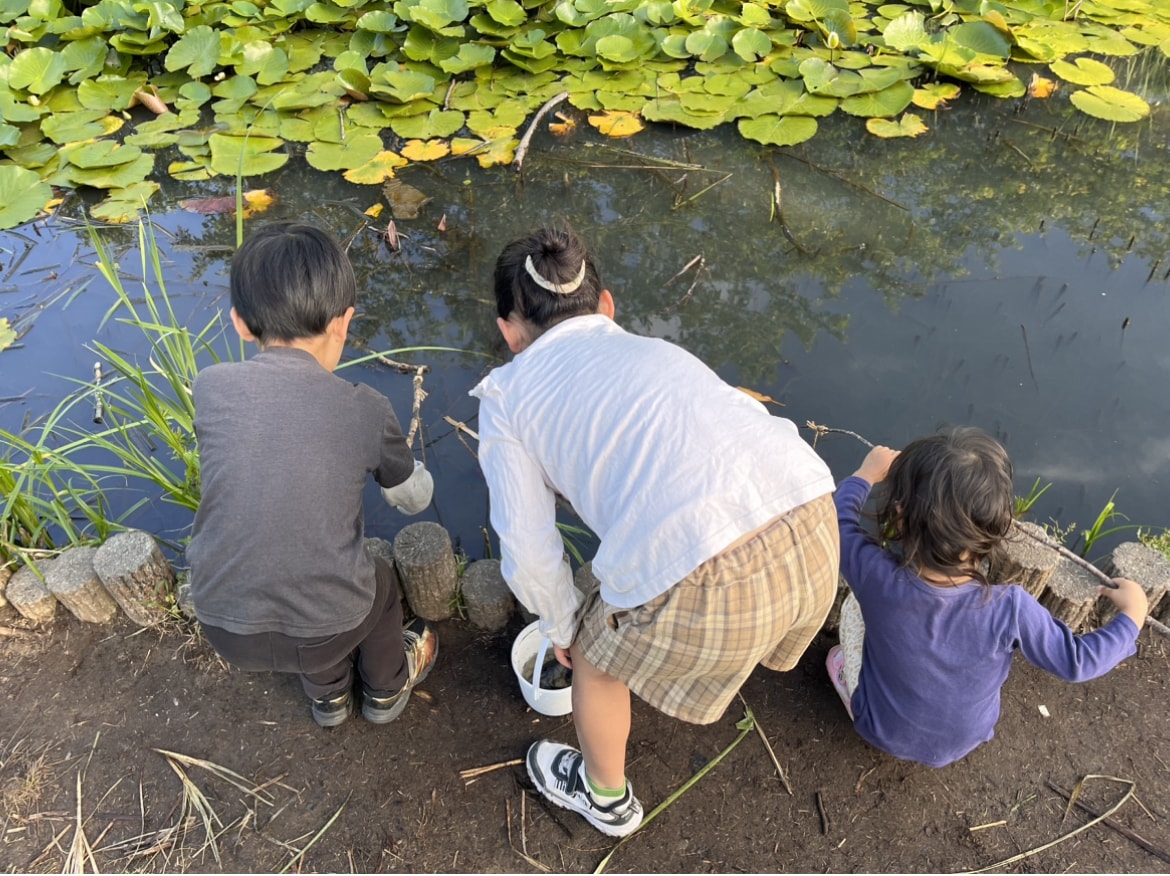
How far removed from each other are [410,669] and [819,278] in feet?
6.90

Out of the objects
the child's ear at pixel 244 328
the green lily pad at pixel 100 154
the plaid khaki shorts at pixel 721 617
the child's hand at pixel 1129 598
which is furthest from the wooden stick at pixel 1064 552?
the green lily pad at pixel 100 154

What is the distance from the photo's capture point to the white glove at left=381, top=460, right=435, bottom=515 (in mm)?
1644

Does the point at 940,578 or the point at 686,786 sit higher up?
the point at 940,578

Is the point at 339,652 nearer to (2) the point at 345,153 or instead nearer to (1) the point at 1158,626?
(1) the point at 1158,626

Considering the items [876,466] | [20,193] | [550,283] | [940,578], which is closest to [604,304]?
[550,283]

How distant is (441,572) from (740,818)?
86 cm

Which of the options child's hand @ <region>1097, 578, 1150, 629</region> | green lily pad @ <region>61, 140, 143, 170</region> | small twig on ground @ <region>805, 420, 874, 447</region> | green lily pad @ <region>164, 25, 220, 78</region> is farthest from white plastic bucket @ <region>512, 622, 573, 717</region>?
green lily pad @ <region>164, 25, 220, 78</region>

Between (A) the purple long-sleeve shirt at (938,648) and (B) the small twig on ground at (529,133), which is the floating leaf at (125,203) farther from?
(A) the purple long-sleeve shirt at (938,648)

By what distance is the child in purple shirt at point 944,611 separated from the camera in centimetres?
132

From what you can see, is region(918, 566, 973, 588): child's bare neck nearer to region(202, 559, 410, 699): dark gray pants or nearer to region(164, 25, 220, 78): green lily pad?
region(202, 559, 410, 699): dark gray pants

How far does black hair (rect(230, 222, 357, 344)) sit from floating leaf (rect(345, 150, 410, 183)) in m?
2.05

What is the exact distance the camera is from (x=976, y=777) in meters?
1.63

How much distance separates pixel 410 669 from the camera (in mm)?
1793

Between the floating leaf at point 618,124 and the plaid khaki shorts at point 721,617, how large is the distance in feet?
9.77
